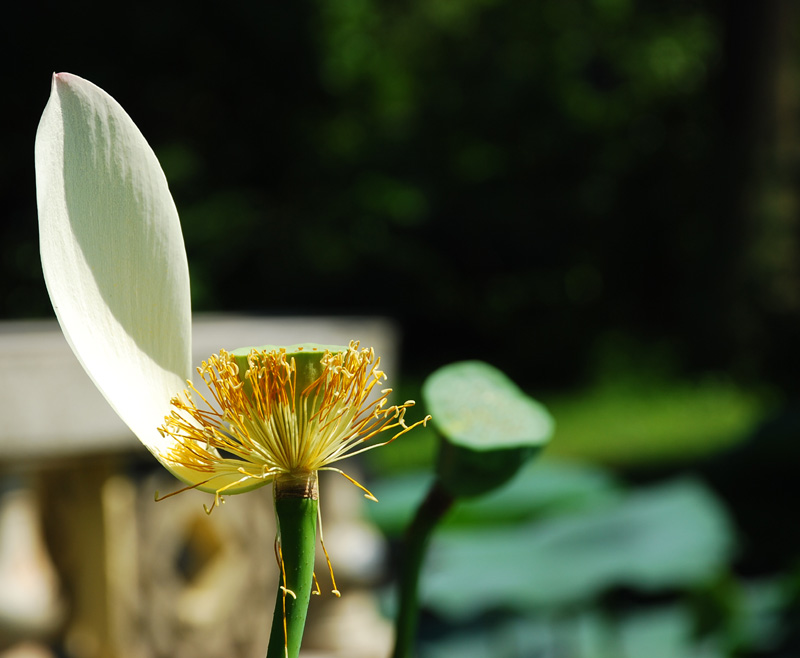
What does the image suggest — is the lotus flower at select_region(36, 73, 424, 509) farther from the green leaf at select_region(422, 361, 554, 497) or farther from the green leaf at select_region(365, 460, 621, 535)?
the green leaf at select_region(365, 460, 621, 535)

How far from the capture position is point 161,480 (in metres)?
1.65

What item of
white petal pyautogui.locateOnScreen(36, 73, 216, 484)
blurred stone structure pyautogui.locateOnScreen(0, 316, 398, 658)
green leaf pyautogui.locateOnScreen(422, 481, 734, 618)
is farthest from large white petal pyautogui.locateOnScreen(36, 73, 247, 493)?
green leaf pyautogui.locateOnScreen(422, 481, 734, 618)

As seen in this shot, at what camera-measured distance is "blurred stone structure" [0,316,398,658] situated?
1.32 m

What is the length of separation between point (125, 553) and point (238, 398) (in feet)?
4.48

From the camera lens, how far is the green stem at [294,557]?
0.22m

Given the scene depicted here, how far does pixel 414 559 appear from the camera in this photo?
287mm

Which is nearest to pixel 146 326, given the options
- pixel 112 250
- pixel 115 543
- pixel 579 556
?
pixel 112 250

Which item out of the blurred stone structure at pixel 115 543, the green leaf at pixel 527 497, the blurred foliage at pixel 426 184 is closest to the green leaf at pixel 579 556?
the green leaf at pixel 527 497

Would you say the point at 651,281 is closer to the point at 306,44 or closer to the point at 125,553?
the point at 306,44

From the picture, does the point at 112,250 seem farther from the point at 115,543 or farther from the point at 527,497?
the point at 527,497

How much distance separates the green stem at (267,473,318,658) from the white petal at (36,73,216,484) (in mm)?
35

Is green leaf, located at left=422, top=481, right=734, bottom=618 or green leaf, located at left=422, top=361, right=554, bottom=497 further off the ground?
green leaf, located at left=422, top=361, right=554, bottom=497

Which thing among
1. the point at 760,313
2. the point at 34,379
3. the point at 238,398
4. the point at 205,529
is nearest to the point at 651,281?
the point at 760,313

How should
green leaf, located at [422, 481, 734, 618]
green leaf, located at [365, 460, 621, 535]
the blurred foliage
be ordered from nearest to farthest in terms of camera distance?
1. green leaf, located at [422, 481, 734, 618]
2. green leaf, located at [365, 460, 621, 535]
3. the blurred foliage
